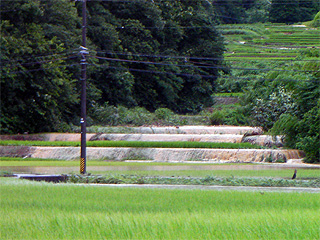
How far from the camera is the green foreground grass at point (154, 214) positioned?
33.9ft

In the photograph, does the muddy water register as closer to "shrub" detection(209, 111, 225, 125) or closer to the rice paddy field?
the rice paddy field

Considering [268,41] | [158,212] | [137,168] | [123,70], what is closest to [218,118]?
[123,70]

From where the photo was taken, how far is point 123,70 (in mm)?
57594

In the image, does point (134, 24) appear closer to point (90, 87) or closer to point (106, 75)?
point (106, 75)

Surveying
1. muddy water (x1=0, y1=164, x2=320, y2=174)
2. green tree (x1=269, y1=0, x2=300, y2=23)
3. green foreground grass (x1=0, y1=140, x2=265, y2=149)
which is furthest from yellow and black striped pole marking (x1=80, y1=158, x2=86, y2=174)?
green tree (x1=269, y1=0, x2=300, y2=23)

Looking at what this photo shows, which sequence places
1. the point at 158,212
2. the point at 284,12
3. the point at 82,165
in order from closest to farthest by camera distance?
the point at 158,212 < the point at 82,165 < the point at 284,12

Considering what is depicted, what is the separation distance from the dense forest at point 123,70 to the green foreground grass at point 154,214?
18.4 metres

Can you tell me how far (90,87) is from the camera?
2009 inches

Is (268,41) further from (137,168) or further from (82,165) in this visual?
(82,165)

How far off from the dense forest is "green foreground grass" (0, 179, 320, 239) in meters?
18.4

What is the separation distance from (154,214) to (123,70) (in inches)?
1811

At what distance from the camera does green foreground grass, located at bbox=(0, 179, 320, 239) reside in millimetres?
10320

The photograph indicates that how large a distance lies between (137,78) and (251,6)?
261 feet

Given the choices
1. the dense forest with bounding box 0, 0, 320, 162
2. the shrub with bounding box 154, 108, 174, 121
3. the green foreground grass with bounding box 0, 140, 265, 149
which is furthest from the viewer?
the shrub with bounding box 154, 108, 174, 121
